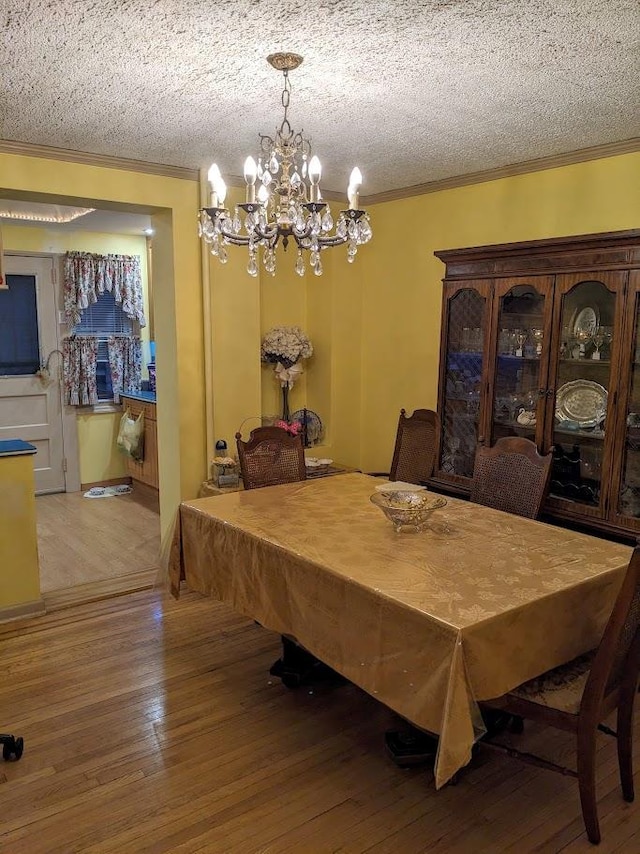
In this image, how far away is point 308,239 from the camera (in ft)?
8.64

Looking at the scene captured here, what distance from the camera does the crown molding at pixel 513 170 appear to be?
327 centimetres

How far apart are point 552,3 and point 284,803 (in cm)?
264

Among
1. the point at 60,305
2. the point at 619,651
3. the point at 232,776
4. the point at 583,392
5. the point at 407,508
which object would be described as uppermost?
the point at 60,305

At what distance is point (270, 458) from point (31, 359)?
3.46 m

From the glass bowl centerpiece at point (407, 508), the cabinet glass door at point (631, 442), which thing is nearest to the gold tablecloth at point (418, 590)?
the glass bowl centerpiece at point (407, 508)

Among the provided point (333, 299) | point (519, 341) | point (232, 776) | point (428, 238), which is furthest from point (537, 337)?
point (232, 776)

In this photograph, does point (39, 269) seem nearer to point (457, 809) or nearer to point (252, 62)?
point (252, 62)

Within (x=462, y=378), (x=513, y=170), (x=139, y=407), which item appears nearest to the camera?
(x=513, y=170)

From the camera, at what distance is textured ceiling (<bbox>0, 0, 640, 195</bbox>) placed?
200cm

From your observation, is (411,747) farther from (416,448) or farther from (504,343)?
(504,343)

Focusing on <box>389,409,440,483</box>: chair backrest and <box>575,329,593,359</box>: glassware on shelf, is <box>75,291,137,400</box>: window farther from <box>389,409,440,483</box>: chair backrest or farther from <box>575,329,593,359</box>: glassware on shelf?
<box>575,329,593,359</box>: glassware on shelf

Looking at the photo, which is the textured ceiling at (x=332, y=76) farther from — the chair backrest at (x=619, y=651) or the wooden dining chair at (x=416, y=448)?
the chair backrest at (x=619, y=651)

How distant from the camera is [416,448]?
4.04 metres

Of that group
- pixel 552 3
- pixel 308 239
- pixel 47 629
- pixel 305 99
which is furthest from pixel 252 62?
pixel 47 629
